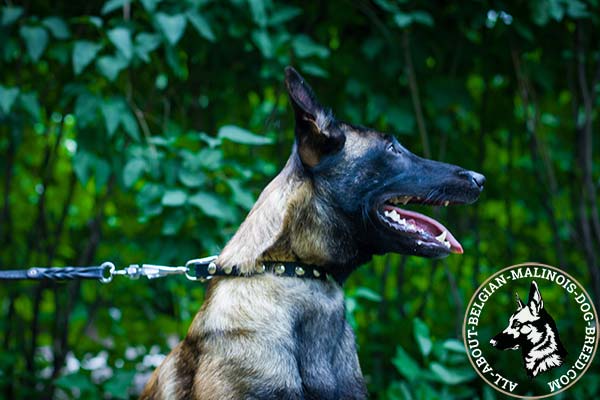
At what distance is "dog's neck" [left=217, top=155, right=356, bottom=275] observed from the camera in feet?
8.15

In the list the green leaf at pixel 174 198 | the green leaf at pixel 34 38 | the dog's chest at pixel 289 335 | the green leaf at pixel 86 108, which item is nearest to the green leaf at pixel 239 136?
the green leaf at pixel 174 198

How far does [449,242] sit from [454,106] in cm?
229

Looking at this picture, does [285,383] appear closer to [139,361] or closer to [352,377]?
[352,377]

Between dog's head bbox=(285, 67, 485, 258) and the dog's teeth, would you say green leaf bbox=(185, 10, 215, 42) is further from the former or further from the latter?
the dog's teeth

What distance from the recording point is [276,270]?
97.3 inches

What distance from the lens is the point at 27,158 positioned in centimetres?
508

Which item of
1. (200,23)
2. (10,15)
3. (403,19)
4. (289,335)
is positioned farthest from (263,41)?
(289,335)

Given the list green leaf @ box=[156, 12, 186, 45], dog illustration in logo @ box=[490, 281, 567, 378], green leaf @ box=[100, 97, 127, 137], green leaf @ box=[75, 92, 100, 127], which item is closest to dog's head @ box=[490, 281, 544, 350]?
dog illustration in logo @ box=[490, 281, 567, 378]

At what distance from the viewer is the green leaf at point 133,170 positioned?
3.52m

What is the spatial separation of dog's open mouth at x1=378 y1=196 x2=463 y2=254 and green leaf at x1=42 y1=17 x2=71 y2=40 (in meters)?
2.03

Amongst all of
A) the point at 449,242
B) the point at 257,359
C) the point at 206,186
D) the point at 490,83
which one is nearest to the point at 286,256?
the point at 257,359

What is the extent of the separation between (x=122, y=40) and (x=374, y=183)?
5.10 feet

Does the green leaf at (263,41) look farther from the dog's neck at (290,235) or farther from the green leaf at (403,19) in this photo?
the dog's neck at (290,235)

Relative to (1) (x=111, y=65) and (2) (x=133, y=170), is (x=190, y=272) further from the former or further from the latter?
(1) (x=111, y=65)
